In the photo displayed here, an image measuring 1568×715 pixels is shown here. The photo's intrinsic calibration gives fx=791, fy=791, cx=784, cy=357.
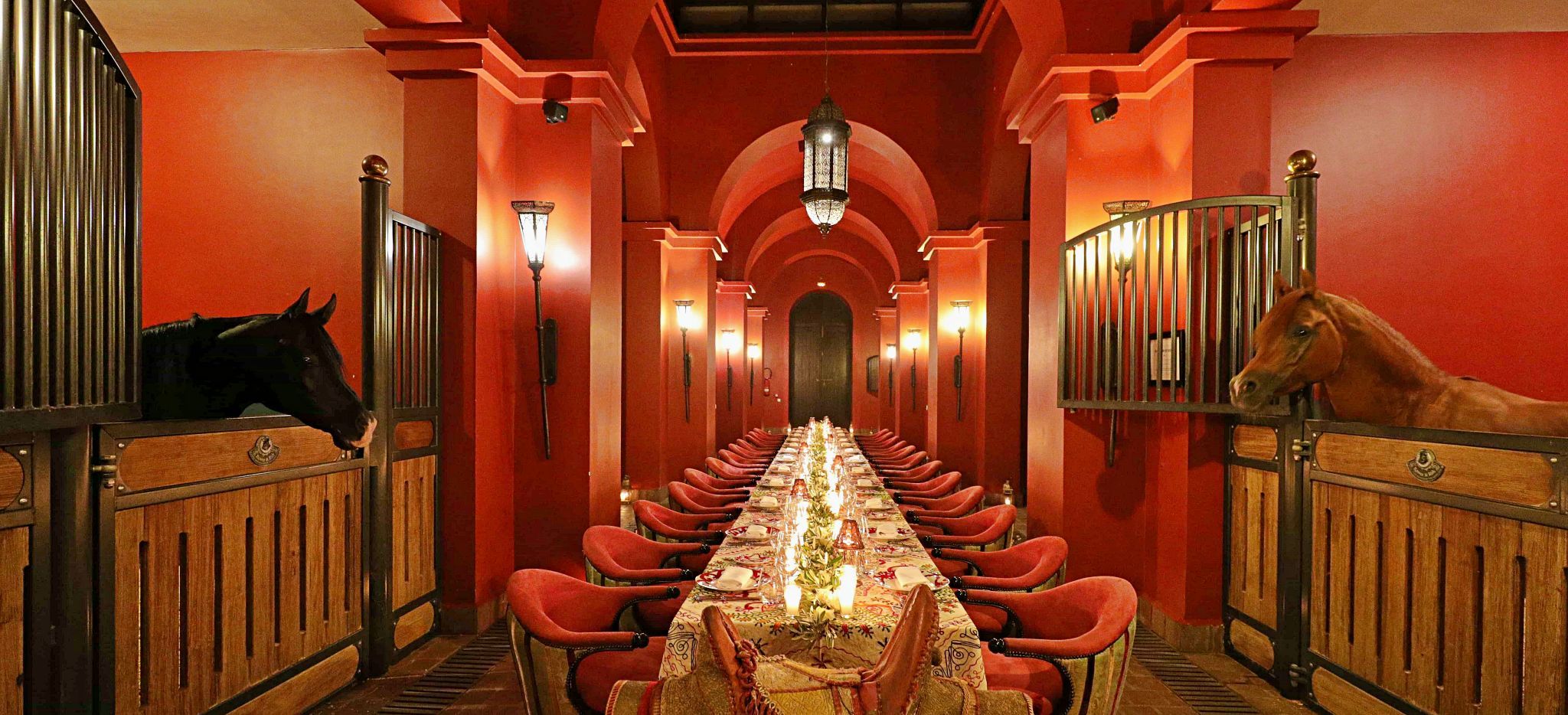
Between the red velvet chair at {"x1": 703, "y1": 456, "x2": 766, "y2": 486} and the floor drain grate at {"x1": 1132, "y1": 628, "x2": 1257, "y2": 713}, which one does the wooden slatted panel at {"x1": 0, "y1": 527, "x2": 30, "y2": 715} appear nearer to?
the floor drain grate at {"x1": 1132, "y1": 628, "x2": 1257, "y2": 713}

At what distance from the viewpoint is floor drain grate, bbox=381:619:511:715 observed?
370cm

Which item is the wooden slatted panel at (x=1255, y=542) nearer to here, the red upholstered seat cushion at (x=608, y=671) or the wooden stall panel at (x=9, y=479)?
the red upholstered seat cushion at (x=608, y=671)

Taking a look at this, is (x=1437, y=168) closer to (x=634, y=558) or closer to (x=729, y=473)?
(x=729, y=473)

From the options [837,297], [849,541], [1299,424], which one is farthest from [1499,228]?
[837,297]

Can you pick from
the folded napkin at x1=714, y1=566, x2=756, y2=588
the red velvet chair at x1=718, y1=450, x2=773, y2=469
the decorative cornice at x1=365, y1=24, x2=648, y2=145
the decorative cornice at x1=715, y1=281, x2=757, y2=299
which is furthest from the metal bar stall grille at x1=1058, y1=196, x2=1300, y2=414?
the decorative cornice at x1=715, y1=281, x2=757, y2=299

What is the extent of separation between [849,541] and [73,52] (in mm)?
2769

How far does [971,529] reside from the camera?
5.23m

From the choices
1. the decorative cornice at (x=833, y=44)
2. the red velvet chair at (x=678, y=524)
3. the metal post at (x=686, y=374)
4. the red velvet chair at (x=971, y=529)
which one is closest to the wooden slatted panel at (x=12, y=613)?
the red velvet chair at (x=678, y=524)

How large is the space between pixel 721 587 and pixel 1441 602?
2.63 metres

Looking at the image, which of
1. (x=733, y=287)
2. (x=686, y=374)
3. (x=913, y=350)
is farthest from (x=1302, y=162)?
(x=733, y=287)

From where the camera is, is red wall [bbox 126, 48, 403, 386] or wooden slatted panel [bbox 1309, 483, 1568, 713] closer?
wooden slatted panel [bbox 1309, 483, 1568, 713]

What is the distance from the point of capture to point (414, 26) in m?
4.80

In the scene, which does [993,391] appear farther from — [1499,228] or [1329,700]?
[1329,700]

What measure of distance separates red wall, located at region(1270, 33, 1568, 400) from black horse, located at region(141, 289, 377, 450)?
263 inches
